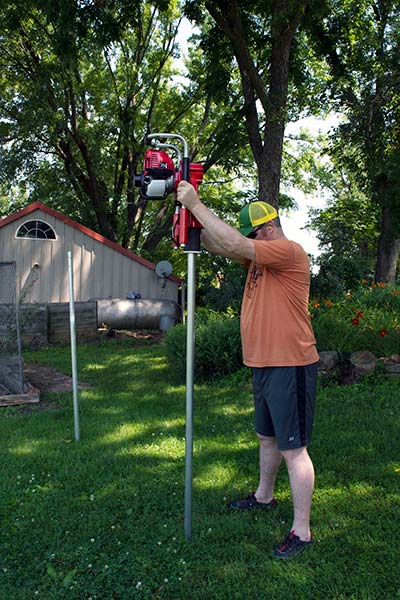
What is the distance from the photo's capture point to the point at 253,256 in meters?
2.90

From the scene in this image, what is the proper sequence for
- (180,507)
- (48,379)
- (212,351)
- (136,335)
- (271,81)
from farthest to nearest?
(136,335), (271,81), (48,379), (212,351), (180,507)

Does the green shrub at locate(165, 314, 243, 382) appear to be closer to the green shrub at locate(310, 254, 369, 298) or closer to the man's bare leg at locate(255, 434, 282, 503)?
the green shrub at locate(310, 254, 369, 298)

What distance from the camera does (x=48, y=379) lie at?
8.30 m

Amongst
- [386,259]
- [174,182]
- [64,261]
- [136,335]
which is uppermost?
[174,182]

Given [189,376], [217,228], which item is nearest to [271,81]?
[217,228]

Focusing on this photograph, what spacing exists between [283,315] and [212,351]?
14.3 feet

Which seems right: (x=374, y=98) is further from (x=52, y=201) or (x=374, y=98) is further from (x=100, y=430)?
(x=52, y=201)

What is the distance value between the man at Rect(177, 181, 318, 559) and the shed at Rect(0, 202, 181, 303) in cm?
1131

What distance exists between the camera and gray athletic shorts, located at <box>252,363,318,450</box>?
→ 3.06 meters

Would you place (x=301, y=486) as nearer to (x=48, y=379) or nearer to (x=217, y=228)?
(x=217, y=228)

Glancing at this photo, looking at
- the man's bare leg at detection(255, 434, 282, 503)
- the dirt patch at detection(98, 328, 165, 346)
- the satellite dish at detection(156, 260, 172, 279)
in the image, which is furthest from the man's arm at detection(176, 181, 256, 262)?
the satellite dish at detection(156, 260, 172, 279)

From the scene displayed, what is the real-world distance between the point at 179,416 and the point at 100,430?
870 millimetres

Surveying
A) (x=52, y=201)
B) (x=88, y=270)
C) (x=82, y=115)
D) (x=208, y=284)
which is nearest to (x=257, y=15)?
(x=208, y=284)

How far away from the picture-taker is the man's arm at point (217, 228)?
287cm
